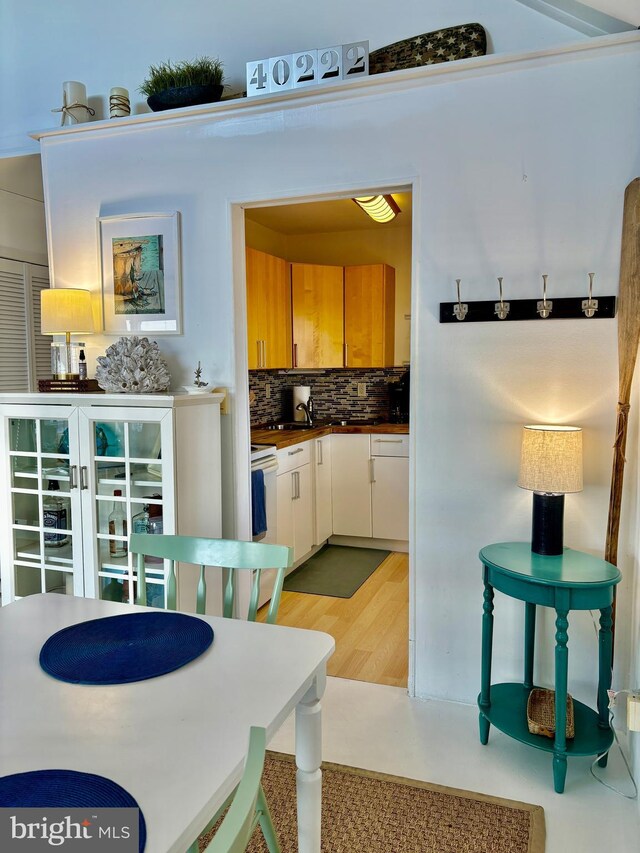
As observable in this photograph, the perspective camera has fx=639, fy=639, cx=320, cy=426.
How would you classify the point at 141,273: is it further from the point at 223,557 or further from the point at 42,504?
the point at 223,557

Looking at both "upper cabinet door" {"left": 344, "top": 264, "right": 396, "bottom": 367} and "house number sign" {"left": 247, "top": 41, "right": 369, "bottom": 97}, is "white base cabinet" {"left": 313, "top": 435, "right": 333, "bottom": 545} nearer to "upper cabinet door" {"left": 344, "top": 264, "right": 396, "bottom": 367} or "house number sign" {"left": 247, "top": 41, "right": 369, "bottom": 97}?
"upper cabinet door" {"left": 344, "top": 264, "right": 396, "bottom": 367}

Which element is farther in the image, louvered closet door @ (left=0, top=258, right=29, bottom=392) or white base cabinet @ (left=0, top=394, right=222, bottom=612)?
louvered closet door @ (left=0, top=258, right=29, bottom=392)

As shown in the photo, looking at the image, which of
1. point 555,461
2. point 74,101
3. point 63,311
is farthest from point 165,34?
point 555,461

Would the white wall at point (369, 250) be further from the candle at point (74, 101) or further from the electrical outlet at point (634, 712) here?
the electrical outlet at point (634, 712)

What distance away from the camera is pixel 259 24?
9.93 feet

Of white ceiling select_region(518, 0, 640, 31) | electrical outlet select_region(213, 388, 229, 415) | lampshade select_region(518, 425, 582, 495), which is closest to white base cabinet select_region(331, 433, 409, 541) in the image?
electrical outlet select_region(213, 388, 229, 415)

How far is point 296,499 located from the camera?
4.43 m

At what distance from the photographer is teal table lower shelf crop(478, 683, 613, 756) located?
222cm

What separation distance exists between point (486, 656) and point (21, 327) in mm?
3230

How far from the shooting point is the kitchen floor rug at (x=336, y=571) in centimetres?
421

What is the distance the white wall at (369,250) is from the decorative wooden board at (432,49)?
2.57 meters

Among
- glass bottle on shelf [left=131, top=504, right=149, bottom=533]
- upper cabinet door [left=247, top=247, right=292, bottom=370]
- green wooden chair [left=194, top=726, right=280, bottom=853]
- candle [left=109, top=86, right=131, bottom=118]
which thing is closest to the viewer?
green wooden chair [left=194, top=726, right=280, bottom=853]

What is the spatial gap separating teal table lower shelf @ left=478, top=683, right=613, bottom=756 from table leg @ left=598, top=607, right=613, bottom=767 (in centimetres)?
5

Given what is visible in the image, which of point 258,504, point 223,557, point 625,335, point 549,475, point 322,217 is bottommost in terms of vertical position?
point 258,504
